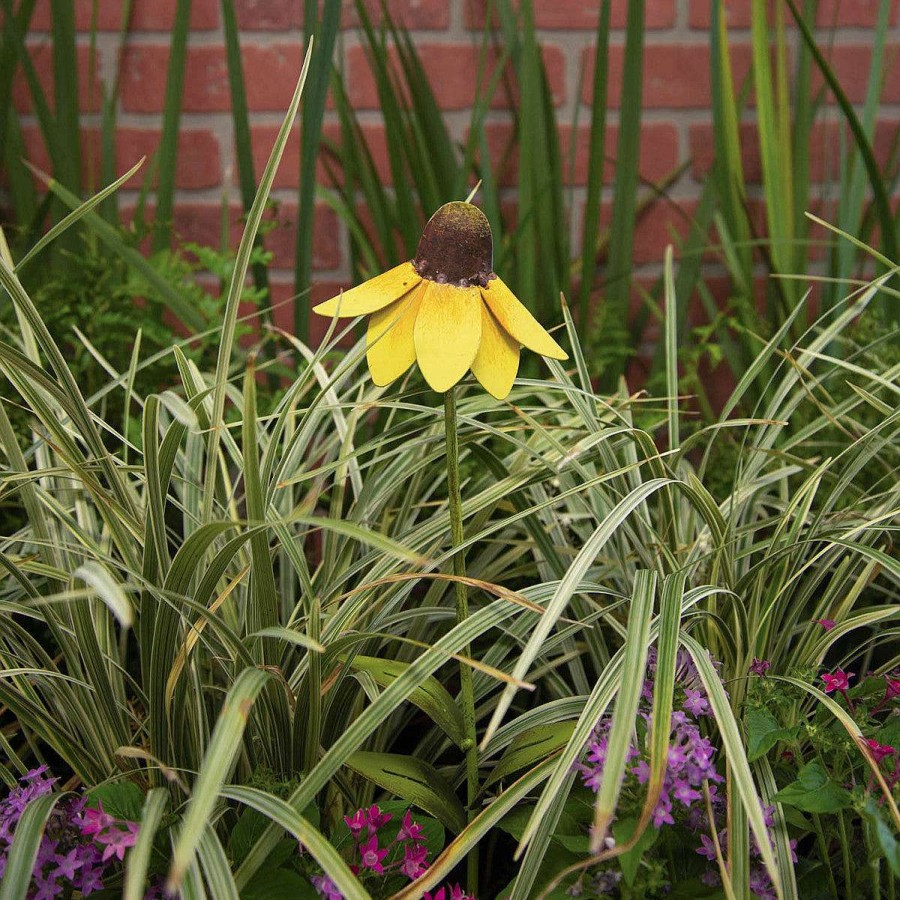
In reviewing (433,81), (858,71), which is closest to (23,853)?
(433,81)

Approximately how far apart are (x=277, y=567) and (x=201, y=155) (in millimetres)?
762

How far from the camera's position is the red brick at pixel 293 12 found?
4.58 ft

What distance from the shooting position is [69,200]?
0.95m

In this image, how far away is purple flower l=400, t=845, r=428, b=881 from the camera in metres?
0.59

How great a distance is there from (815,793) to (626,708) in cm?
16

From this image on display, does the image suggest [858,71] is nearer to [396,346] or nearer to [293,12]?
[293,12]

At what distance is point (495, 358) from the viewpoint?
0.56 metres

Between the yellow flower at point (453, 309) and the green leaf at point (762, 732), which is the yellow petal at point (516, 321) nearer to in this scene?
the yellow flower at point (453, 309)

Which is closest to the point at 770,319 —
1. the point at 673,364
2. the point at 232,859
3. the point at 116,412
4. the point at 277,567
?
the point at 673,364

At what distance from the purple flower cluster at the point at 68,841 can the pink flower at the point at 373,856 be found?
142mm

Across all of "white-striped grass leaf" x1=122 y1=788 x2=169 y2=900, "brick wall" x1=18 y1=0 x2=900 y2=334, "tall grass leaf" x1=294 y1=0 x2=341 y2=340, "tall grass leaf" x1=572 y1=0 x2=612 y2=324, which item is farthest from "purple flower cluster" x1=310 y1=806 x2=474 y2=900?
"brick wall" x1=18 y1=0 x2=900 y2=334

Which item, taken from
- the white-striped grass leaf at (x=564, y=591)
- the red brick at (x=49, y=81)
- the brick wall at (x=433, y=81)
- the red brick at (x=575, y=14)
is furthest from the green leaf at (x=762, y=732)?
the red brick at (x=49, y=81)

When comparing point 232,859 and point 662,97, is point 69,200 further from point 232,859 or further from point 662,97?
point 662,97

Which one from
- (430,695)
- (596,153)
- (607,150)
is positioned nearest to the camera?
(430,695)
